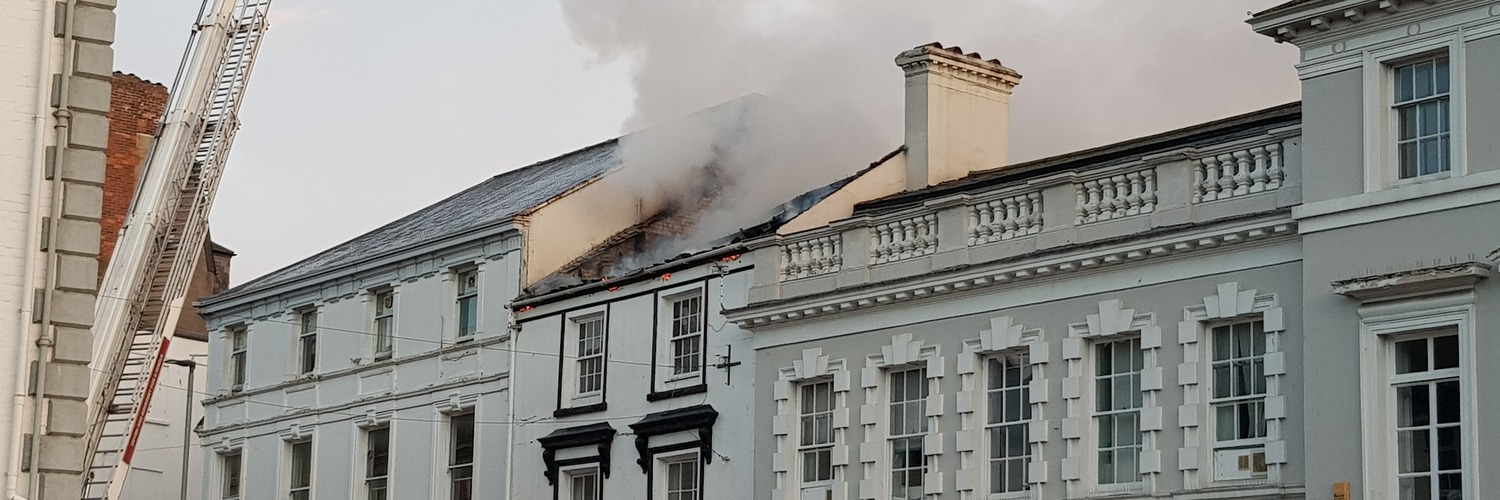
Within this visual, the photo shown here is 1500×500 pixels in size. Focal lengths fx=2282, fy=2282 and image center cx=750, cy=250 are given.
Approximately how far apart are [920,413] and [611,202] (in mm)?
11384

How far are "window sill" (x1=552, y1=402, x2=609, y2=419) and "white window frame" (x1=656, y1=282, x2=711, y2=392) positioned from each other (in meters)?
1.36

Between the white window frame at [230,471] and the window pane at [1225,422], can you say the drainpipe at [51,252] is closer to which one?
the window pane at [1225,422]

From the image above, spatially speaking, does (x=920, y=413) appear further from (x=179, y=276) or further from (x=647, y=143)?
(x=647, y=143)

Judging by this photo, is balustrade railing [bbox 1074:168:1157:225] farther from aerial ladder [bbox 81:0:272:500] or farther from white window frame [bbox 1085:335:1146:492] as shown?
aerial ladder [bbox 81:0:272:500]

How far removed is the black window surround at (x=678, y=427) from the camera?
31875 millimetres

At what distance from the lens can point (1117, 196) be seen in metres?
26.3

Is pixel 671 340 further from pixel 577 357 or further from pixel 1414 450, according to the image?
pixel 1414 450

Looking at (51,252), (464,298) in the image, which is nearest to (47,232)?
(51,252)

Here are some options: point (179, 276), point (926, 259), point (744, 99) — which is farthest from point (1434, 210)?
point (744, 99)

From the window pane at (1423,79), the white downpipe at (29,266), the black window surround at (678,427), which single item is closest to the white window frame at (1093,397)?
the window pane at (1423,79)

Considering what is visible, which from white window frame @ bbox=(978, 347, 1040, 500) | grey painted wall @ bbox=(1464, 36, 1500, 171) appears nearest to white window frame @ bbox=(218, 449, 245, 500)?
white window frame @ bbox=(978, 347, 1040, 500)

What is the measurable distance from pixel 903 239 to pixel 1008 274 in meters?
2.37

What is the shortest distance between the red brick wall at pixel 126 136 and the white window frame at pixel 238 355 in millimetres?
2969

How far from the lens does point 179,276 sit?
28031 mm
